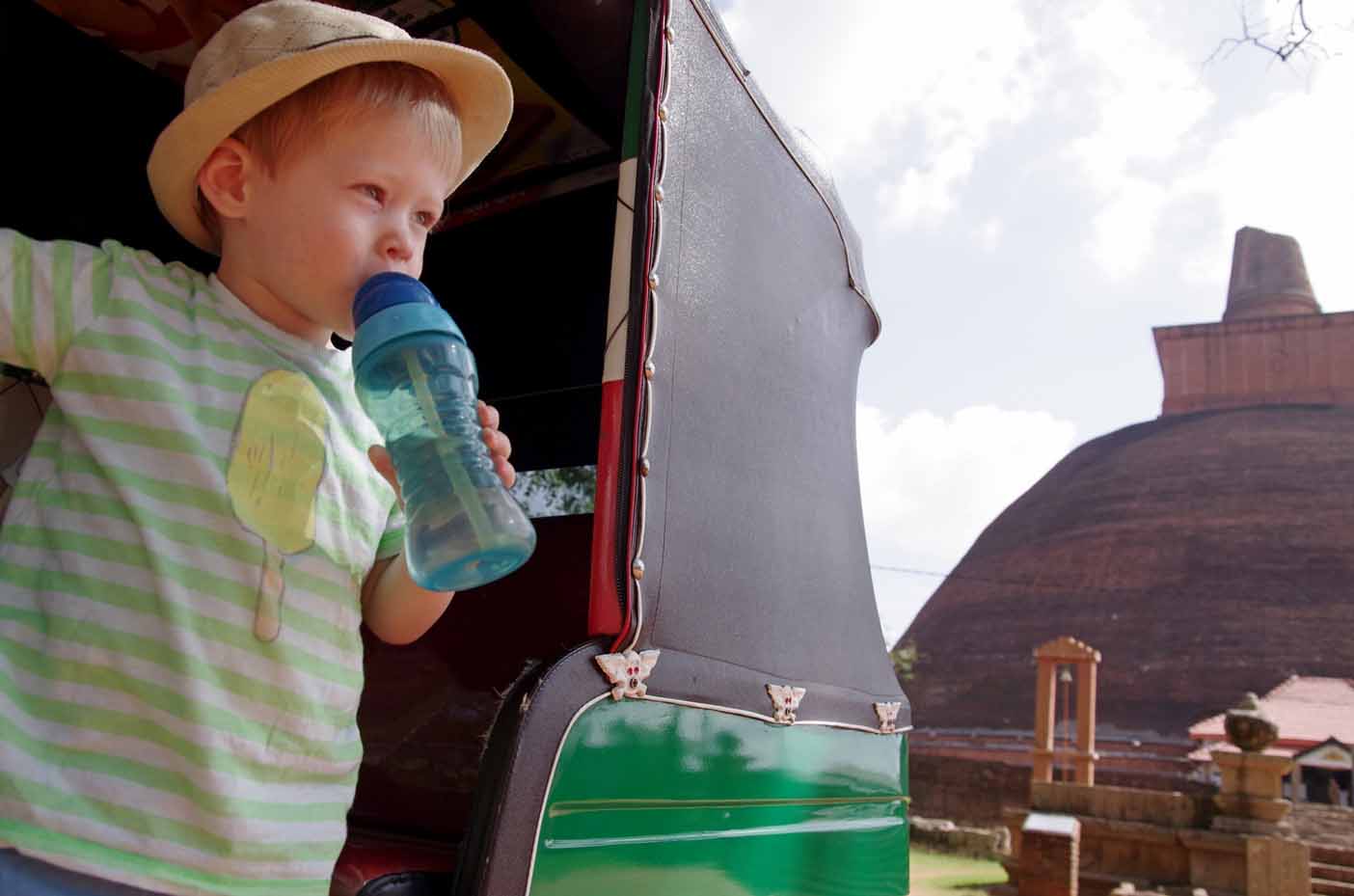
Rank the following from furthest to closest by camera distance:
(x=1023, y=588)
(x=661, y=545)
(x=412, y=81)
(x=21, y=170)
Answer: (x=1023, y=588) → (x=21, y=170) → (x=661, y=545) → (x=412, y=81)

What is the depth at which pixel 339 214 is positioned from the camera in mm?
1272

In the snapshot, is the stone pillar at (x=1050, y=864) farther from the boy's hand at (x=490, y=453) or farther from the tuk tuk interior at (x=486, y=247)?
the boy's hand at (x=490, y=453)

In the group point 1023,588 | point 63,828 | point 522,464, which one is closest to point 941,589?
point 1023,588

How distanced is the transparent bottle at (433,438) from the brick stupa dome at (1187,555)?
93.0 feet

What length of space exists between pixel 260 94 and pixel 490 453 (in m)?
0.46

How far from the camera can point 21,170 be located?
2727 mm

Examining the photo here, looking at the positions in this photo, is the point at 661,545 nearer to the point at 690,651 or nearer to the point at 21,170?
the point at 690,651

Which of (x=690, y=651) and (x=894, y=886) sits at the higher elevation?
(x=690, y=651)

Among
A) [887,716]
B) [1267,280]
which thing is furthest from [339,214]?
[1267,280]

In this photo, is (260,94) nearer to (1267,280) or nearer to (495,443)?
(495,443)

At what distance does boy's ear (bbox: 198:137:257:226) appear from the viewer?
1315 millimetres

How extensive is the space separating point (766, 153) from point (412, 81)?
119cm

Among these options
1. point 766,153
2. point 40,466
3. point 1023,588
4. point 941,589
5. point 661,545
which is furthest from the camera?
point 941,589

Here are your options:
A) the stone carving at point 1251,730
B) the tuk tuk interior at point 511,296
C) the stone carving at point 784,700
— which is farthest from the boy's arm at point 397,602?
the stone carving at point 1251,730
